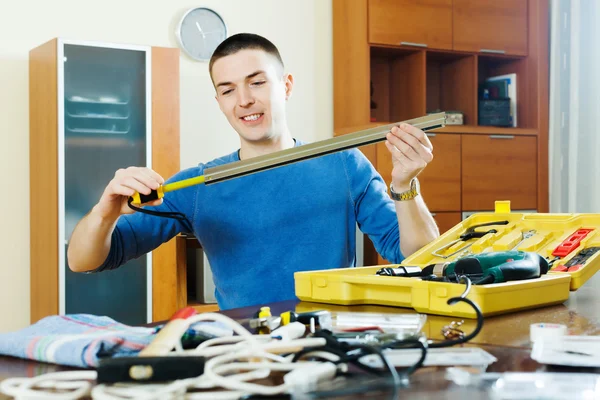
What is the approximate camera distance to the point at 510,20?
14.1ft

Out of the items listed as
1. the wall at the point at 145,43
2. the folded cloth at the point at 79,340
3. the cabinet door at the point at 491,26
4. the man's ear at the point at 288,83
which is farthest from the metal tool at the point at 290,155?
the cabinet door at the point at 491,26

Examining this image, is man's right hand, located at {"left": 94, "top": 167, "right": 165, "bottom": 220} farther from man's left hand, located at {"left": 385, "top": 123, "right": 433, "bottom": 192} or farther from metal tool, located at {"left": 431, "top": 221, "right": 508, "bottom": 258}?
metal tool, located at {"left": 431, "top": 221, "right": 508, "bottom": 258}

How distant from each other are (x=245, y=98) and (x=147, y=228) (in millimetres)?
417

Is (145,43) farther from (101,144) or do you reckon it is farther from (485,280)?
(485,280)

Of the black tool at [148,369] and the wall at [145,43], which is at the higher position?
the wall at [145,43]

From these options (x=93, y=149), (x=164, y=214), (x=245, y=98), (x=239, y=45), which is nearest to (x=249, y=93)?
(x=245, y=98)

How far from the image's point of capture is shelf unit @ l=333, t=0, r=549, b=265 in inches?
156

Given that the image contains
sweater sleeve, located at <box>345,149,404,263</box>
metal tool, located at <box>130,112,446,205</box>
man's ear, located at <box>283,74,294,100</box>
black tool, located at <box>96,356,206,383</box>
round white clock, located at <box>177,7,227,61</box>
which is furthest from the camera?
round white clock, located at <box>177,7,227,61</box>

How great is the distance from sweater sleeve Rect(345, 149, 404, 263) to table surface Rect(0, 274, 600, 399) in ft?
1.79

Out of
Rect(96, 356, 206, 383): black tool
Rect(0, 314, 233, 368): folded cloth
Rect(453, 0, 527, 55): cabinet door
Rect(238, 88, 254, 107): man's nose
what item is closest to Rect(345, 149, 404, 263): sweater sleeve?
Rect(238, 88, 254, 107): man's nose

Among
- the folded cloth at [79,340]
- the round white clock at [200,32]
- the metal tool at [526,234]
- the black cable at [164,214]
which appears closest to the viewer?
the folded cloth at [79,340]

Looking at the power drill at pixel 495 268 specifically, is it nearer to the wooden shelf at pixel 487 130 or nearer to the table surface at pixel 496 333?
the table surface at pixel 496 333

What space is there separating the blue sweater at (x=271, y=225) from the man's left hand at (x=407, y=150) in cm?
26

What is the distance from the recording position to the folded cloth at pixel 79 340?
785mm
